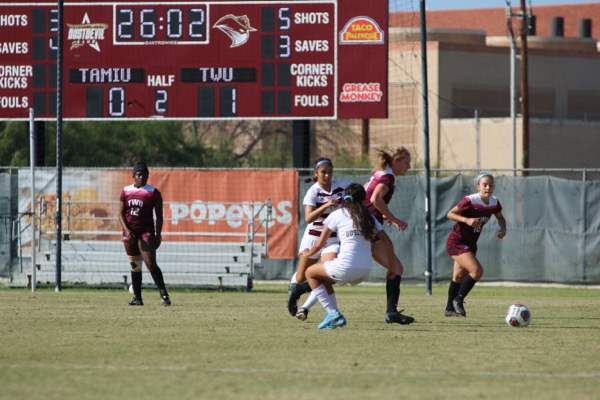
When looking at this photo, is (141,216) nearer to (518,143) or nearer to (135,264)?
(135,264)

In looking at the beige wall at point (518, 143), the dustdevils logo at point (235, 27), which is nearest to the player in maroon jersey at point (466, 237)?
the dustdevils logo at point (235, 27)

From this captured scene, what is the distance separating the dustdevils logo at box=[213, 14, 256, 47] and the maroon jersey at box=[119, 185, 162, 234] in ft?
28.4

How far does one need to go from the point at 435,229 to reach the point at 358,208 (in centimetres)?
1356

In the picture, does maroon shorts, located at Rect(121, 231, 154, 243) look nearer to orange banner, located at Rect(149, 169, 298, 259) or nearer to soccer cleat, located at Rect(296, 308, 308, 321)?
soccer cleat, located at Rect(296, 308, 308, 321)

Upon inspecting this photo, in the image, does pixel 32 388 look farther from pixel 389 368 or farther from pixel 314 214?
pixel 314 214

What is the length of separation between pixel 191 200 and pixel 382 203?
12.9 meters

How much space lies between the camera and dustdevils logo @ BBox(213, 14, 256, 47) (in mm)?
24406

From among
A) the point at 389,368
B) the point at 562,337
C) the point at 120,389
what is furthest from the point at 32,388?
the point at 562,337

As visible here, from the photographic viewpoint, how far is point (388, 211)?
13.2m

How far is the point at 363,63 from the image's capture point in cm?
2412

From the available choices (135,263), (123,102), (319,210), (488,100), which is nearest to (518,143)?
(488,100)

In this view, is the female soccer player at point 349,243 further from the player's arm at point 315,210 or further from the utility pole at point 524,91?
the utility pole at point 524,91

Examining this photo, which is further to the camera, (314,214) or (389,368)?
(314,214)

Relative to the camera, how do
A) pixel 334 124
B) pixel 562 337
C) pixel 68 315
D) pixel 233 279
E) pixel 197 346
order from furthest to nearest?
pixel 334 124 → pixel 233 279 → pixel 68 315 → pixel 562 337 → pixel 197 346
